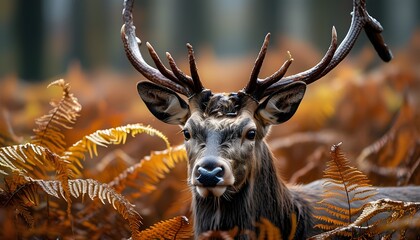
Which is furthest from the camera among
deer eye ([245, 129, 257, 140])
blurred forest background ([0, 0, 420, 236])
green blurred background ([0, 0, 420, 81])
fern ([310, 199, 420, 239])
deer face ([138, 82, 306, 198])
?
green blurred background ([0, 0, 420, 81])

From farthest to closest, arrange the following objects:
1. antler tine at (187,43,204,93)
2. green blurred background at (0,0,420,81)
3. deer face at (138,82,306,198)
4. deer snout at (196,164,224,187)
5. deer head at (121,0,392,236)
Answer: green blurred background at (0,0,420,81)
antler tine at (187,43,204,93)
deer head at (121,0,392,236)
deer face at (138,82,306,198)
deer snout at (196,164,224,187)

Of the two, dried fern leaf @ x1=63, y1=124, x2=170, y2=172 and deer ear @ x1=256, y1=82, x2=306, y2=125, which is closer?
dried fern leaf @ x1=63, y1=124, x2=170, y2=172

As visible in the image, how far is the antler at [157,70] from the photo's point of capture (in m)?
5.02

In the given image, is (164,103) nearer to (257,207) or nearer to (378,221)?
(257,207)

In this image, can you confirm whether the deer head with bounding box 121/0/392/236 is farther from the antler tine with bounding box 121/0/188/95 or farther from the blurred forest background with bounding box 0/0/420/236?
the blurred forest background with bounding box 0/0/420/236

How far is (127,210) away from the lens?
161 inches

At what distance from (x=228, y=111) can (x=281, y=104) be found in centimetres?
43

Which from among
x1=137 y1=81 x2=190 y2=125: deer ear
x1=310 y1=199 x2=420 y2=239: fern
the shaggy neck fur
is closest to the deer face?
x1=137 y1=81 x2=190 y2=125: deer ear

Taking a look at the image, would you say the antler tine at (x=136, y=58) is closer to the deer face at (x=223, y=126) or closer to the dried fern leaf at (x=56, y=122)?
the deer face at (x=223, y=126)

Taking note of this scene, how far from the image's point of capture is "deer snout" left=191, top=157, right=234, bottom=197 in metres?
4.38

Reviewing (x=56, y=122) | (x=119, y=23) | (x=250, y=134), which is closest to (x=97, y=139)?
(x=56, y=122)

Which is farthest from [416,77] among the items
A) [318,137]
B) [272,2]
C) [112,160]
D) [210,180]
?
[272,2]

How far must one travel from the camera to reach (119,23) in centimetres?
3966

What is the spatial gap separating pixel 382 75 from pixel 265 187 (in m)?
6.23
